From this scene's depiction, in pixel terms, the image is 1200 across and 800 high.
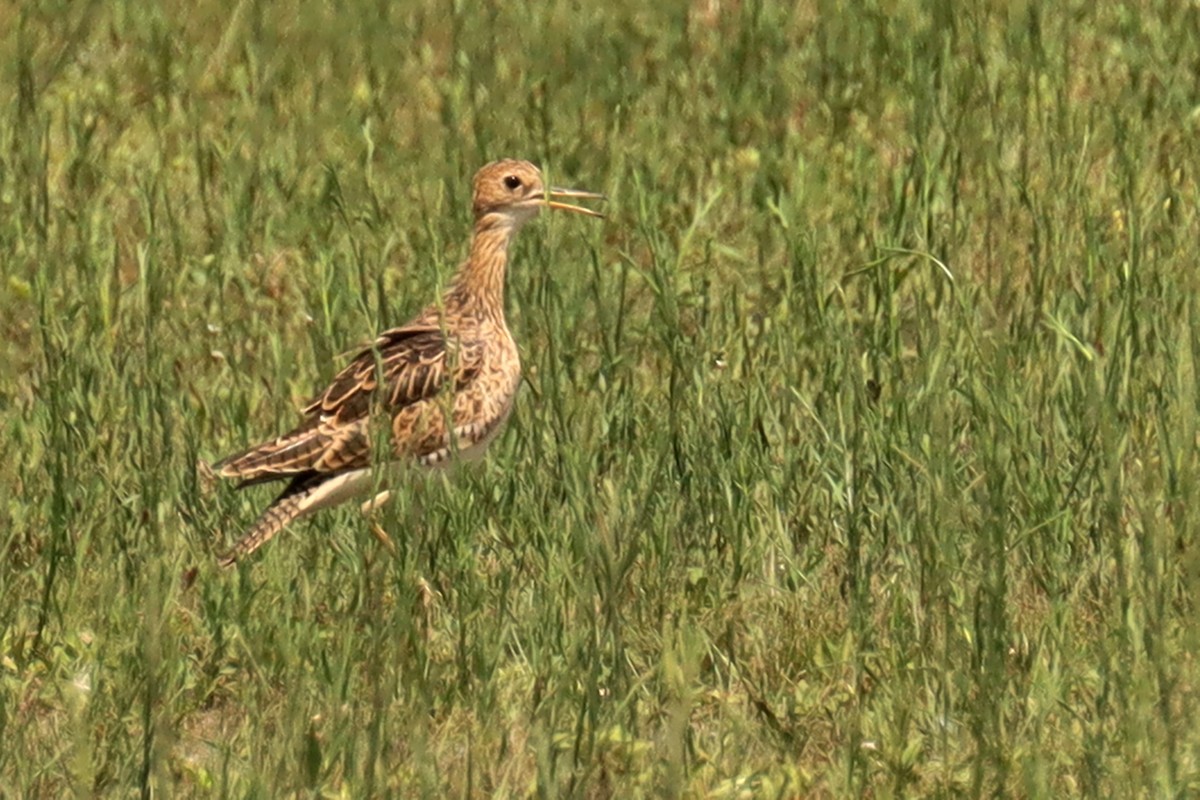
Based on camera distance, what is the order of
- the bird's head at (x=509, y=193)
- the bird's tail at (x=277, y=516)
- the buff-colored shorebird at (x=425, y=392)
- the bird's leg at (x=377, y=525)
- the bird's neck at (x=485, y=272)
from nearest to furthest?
the bird's leg at (x=377, y=525) < the bird's tail at (x=277, y=516) < the buff-colored shorebird at (x=425, y=392) < the bird's neck at (x=485, y=272) < the bird's head at (x=509, y=193)

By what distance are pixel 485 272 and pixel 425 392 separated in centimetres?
65

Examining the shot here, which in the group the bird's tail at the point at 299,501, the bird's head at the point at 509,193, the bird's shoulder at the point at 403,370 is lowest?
the bird's tail at the point at 299,501

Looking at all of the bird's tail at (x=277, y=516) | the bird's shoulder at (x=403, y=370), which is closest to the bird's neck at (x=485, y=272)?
the bird's shoulder at (x=403, y=370)

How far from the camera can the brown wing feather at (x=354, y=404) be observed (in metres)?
6.93

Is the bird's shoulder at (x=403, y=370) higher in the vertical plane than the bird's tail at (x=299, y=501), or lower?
higher

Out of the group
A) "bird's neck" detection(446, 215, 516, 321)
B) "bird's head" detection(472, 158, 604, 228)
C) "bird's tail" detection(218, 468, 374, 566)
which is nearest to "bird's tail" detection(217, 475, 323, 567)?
"bird's tail" detection(218, 468, 374, 566)

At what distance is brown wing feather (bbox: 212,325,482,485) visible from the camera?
6.93 metres

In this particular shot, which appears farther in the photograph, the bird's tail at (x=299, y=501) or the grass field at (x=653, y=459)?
the bird's tail at (x=299, y=501)

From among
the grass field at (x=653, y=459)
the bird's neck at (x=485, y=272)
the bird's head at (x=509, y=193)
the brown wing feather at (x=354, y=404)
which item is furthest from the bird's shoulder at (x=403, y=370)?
the bird's head at (x=509, y=193)

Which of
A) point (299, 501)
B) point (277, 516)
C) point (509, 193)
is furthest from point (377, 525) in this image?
point (509, 193)

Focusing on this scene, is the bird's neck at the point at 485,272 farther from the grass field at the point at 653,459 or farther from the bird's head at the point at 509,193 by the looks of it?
the grass field at the point at 653,459

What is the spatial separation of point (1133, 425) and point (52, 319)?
9.48 ft

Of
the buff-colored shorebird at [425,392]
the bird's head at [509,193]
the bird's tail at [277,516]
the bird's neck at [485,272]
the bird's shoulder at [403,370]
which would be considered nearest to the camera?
the bird's tail at [277,516]

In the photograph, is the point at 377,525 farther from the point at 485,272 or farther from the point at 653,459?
the point at 485,272
